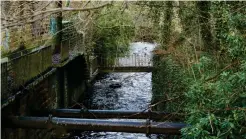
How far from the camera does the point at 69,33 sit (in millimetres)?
17562

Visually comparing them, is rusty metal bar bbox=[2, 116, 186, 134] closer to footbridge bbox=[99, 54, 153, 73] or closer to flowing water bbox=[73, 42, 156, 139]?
flowing water bbox=[73, 42, 156, 139]

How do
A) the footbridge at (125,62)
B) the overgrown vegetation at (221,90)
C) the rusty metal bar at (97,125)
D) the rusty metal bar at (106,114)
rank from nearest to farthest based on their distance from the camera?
the overgrown vegetation at (221,90) → the rusty metal bar at (97,125) → the rusty metal bar at (106,114) → the footbridge at (125,62)

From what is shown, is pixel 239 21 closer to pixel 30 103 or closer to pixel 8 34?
pixel 30 103

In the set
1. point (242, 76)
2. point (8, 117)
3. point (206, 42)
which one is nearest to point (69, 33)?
point (206, 42)

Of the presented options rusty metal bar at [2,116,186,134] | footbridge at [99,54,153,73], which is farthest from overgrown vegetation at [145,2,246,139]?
footbridge at [99,54,153,73]

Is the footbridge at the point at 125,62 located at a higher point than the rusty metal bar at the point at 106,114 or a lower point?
higher

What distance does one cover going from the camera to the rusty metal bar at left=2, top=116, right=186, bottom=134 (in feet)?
26.9

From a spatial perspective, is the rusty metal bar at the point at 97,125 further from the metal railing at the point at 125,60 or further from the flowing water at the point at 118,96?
the metal railing at the point at 125,60

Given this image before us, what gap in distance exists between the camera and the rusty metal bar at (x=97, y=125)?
820cm

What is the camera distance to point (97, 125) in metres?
8.64

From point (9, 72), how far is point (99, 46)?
14699mm

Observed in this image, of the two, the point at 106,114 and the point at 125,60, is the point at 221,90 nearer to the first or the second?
the point at 106,114

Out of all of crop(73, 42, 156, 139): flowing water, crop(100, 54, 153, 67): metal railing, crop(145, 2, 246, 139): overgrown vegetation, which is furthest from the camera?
crop(100, 54, 153, 67): metal railing

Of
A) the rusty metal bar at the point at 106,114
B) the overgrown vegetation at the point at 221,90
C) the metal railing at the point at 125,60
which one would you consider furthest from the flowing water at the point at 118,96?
the overgrown vegetation at the point at 221,90
